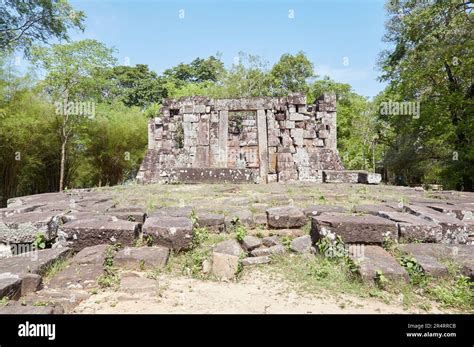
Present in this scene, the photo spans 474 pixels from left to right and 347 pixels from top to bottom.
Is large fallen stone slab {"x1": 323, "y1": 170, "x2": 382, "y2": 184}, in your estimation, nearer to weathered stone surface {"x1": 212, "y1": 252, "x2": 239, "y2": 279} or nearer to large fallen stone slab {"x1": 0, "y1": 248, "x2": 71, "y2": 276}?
weathered stone surface {"x1": 212, "y1": 252, "x2": 239, "y2": 279}

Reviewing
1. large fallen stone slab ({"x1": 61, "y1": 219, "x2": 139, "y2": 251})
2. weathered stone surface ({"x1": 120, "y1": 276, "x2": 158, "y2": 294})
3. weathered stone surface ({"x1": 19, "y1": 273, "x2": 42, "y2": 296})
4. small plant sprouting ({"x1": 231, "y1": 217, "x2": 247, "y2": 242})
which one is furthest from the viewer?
small plant sprouting ({"x1": 231, "y1": 217, "x2": 247, "y2": 242})

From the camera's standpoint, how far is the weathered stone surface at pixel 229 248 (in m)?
3.72

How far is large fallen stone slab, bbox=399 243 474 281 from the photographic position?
3256 mm

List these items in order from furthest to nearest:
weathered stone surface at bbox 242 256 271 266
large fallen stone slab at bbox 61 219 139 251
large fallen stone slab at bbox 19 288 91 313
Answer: large fallen stone slab at bbox 61 219 139 251
weathered stone surface at bbox 242 256 271 266
large fallen stone slab at bbox 19 288 91 313

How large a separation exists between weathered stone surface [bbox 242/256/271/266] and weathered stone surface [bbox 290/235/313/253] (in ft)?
1.40

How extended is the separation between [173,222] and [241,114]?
557 inches

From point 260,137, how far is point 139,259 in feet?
35.1

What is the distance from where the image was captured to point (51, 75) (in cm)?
1705

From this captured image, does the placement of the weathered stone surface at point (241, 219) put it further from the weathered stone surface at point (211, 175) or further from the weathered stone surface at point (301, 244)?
the weathered stone surface at point (211, 175)

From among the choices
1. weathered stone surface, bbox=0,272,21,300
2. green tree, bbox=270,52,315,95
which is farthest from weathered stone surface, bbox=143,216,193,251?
green tree, bbox=270,52,315,95

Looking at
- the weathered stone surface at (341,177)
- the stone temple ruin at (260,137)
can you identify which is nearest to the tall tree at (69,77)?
the stone temple ruin at (260,137)

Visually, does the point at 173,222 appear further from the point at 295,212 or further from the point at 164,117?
the point at 164,117

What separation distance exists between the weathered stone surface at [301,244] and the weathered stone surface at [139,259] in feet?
5.10
